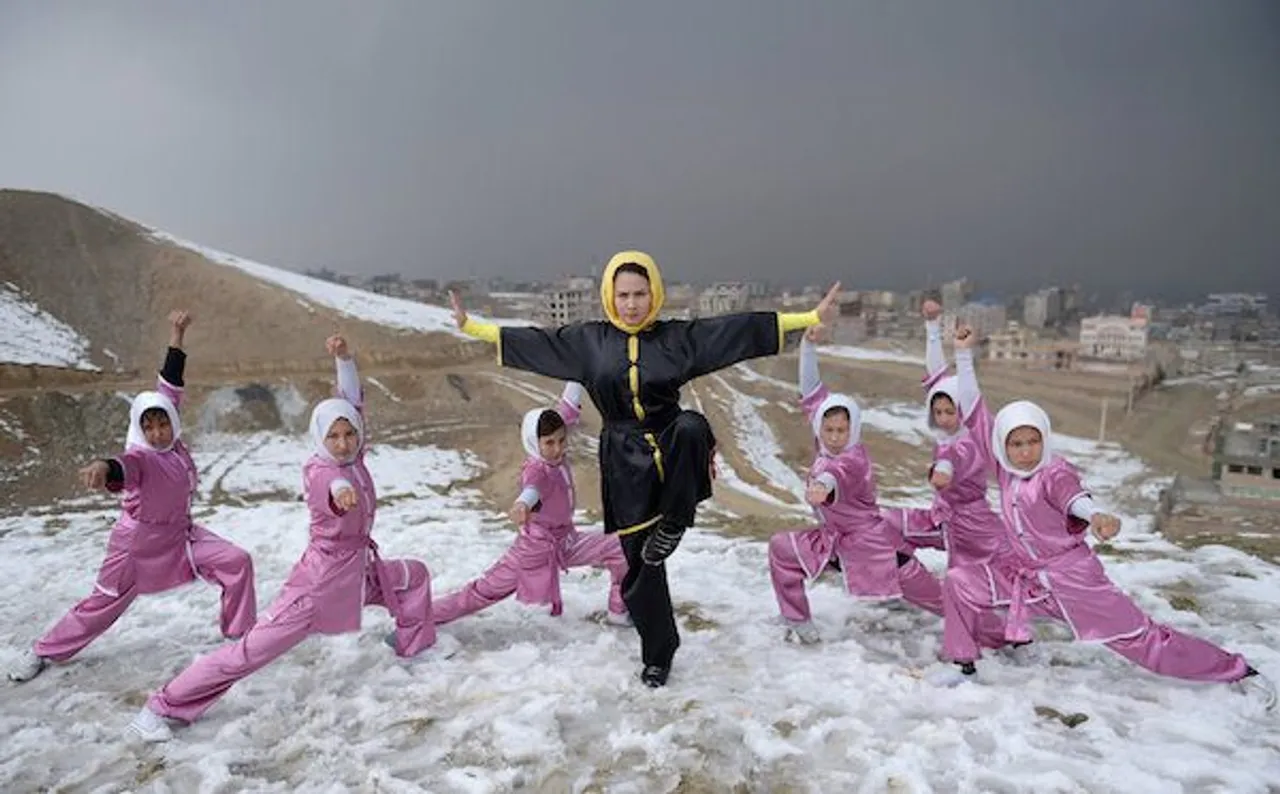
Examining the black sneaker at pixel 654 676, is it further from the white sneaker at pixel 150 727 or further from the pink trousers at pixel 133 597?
the pink trousers at pixel 133 597

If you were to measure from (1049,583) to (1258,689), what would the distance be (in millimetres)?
1104

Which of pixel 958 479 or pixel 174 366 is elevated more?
pixel 174 366

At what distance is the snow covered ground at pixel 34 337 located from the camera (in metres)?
19.6

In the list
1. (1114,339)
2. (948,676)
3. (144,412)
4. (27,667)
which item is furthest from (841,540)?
(1114,339)

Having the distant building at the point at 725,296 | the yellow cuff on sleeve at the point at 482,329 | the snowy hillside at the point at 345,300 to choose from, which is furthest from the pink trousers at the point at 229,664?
the distant building at the point at 725,296

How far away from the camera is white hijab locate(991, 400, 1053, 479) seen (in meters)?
3.73

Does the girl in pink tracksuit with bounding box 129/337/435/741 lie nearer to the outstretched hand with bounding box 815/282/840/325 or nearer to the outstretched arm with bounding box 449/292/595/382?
the outstretched arm with bounding box 449/292/595/382

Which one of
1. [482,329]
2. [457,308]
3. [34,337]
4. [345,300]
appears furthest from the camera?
[345,300]

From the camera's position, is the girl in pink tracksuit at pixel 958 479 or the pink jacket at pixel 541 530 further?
the pink jacket at pixel 541 530

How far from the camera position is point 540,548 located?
4.55 meters

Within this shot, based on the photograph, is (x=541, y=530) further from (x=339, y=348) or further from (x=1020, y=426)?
(x=1020, y=426)

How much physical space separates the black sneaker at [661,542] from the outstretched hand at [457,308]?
1.61 m

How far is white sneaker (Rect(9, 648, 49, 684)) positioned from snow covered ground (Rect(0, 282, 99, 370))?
65.0 ft

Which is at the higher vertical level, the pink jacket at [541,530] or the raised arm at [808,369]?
the raised arm at [808,369]
